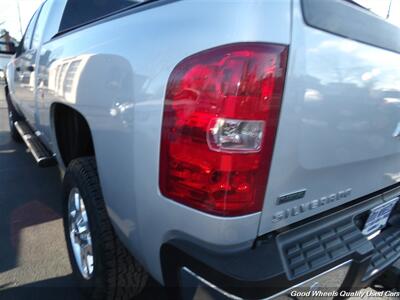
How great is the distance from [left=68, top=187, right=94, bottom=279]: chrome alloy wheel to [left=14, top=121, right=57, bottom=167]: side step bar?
27.3 inches

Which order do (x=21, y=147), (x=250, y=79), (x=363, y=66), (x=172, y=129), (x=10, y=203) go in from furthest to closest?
(x=21, y=147)
(x=10, y=203)
(x=363, y=66)
(x=172, y=129)
(x=250, y=79)

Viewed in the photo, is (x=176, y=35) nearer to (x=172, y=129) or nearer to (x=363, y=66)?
(x=172, y=129)

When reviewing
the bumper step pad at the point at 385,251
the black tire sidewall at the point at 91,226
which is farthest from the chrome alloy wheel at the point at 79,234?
the bumper step pad at the point at 385,251

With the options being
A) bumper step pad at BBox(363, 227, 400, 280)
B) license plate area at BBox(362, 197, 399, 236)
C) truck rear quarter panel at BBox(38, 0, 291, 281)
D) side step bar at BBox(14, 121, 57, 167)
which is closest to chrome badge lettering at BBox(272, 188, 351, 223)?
truck rear quarter panel at BBox(38, 0, 291, 281)

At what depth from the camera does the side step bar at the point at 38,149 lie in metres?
2.75

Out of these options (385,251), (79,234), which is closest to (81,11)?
(79,234)

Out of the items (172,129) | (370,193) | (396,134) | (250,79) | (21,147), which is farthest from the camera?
(21,147)

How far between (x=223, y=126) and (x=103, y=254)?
3.35ft

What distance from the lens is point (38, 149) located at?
3.06 m

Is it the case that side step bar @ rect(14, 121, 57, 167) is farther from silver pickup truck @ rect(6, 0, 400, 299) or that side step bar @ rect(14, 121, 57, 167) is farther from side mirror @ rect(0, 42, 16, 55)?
side mirror @ rect(0, 42, 16, 55)

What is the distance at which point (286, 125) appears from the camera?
1134 mm

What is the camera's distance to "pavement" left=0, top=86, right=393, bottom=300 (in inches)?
86.4

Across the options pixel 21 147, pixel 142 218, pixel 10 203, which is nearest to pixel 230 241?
pixel 142 218

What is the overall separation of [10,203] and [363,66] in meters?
3.31
